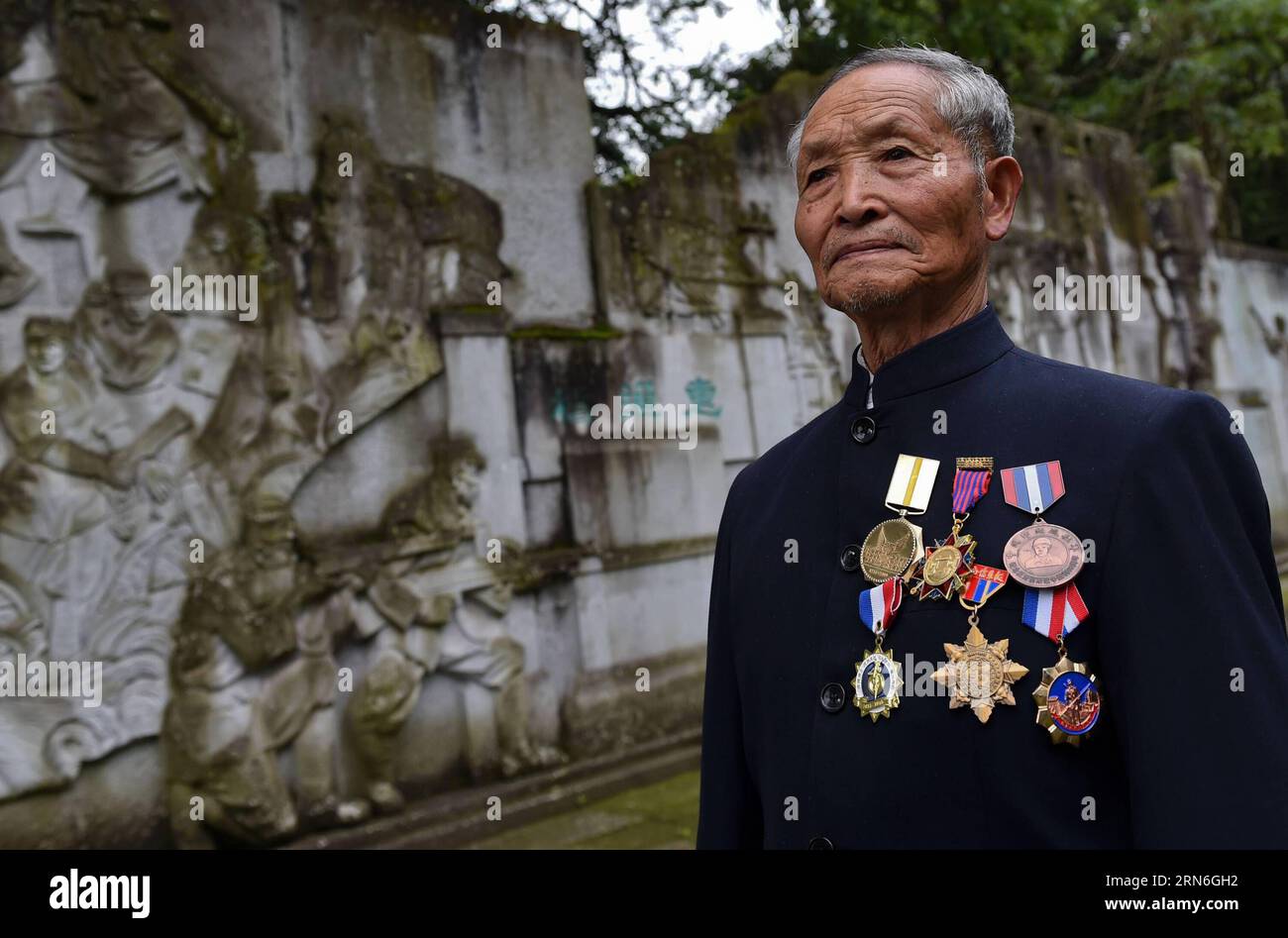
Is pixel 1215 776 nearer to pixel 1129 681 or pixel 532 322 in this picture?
pixel 1129 681

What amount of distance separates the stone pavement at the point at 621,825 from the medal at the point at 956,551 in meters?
3.70

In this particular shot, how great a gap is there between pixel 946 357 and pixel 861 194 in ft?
0.79

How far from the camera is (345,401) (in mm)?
5387

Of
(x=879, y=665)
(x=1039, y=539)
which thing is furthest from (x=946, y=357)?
(x=879, y=665)

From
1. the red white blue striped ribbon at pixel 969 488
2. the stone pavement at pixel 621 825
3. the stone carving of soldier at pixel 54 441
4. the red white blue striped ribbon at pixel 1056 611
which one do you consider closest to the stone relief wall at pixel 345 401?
the stone carving of soldier at pixel 54 441

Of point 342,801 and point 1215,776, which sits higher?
point 1215,776

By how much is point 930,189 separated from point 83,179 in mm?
4316

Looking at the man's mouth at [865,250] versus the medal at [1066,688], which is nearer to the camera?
the medal at [1066,688]

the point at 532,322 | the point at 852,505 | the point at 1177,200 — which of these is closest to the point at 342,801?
the point at 532,322

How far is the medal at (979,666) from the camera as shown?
4.27ft

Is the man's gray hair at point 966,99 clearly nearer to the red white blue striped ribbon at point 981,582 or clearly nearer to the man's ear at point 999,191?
the man's ear at point 999,191

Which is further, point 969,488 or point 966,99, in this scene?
point 966,99

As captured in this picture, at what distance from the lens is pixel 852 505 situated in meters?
1.54

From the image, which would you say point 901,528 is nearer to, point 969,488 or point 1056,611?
point 969,488
